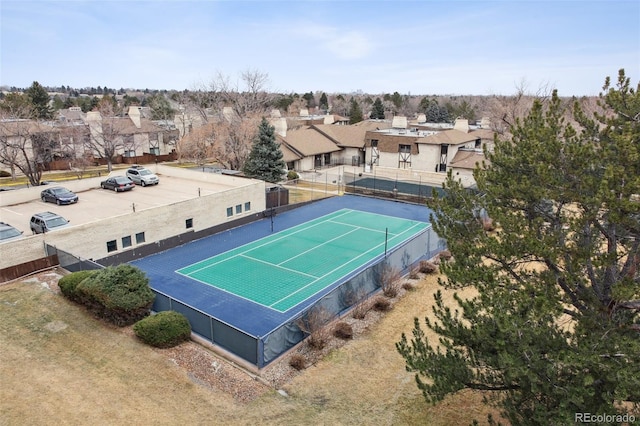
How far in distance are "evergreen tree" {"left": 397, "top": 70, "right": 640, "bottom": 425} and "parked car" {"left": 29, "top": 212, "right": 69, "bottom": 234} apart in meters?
24.4

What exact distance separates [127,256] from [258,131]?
24896 mm

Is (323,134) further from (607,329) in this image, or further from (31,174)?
(607,329)

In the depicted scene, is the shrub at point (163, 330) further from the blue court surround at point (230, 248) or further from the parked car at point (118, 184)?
the parked car at point (118, 184)

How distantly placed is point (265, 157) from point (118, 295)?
32.2 meters

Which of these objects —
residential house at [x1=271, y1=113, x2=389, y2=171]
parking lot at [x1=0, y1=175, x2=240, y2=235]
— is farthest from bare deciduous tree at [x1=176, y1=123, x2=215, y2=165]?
parking lot at [x1=0, y1=175, x2=240, y2=235]

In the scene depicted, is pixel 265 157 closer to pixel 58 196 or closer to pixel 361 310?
pixel 58 196

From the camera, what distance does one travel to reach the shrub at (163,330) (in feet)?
55.5

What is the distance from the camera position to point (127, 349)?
54.4ft

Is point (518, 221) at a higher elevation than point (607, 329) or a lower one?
higher

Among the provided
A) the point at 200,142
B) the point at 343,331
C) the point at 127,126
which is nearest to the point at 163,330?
the point at 343,331

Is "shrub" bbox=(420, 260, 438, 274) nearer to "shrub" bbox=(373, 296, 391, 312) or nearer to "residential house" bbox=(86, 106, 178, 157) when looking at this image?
"shrub" bbox=(373, 296, 391, 312)

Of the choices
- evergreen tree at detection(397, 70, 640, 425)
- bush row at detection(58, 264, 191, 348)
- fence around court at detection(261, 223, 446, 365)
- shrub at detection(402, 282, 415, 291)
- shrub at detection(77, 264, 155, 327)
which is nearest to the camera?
evergreen tree at detection(397, 70, 640, 425)

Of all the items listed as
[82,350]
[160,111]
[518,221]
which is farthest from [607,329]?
[160,111]

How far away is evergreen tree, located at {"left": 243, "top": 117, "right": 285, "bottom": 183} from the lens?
48438 millimetres
